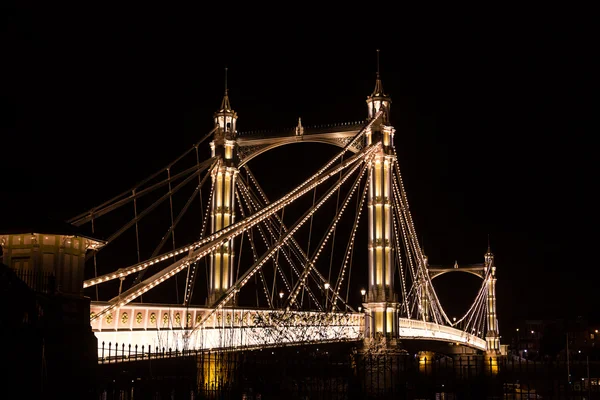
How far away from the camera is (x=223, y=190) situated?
29547mm

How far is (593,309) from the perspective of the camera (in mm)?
101188

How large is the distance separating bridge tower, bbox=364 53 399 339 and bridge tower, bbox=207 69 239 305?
4.79 m

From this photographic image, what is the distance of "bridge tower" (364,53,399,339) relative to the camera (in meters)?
29.7

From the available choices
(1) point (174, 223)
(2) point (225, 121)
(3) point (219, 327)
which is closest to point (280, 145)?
(2) point (225, 121)

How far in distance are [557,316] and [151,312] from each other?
96112 mm

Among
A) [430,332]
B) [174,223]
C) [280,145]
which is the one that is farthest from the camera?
[430,332]

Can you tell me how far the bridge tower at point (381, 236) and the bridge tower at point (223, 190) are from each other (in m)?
4.79

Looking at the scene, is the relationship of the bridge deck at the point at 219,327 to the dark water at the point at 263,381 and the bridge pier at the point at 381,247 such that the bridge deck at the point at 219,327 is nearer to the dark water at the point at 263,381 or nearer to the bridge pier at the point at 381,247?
the dark water at the point at 263,381

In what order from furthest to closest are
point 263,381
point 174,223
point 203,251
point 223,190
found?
point 223,190 → point 174,223 → point 203,251 → point 263,381

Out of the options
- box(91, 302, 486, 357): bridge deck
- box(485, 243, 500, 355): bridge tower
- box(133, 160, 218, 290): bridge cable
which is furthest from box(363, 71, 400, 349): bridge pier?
box(485, 243, 500, 355): bridge tower

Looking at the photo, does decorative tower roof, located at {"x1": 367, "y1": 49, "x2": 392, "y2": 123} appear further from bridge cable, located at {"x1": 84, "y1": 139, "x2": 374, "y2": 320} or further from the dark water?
the dark water

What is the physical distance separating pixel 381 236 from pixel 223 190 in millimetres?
5550

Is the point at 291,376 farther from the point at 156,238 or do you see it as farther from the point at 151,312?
the point at 156,238

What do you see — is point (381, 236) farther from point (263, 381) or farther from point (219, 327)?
point (263, 381)
